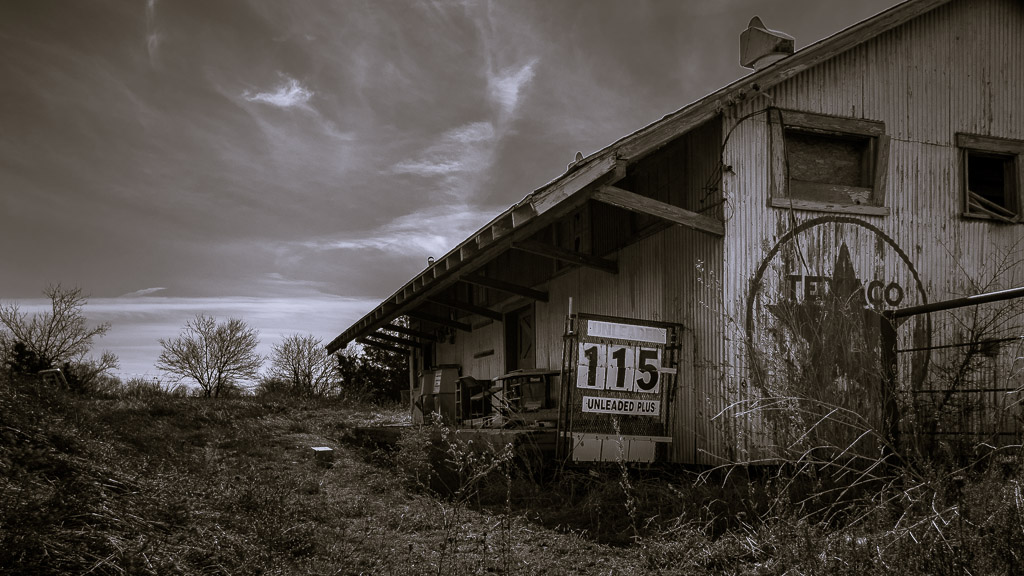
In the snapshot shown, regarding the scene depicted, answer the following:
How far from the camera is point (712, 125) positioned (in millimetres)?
8719

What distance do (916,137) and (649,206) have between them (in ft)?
13.0

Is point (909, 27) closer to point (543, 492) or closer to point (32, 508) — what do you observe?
point (543, 492)

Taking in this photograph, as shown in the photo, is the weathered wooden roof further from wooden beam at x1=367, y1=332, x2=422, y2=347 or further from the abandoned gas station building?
wooden beam at x1=367, y1=332, x2=422, y2=347

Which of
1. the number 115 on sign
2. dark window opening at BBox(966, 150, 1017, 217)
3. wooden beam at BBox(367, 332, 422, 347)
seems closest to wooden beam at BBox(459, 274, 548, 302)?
the number 115 on sign

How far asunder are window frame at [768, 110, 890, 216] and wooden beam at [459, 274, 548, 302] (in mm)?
4509

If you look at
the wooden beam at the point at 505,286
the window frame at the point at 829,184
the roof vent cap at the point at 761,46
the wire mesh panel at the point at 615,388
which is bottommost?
the wire mesh panel at the point at 615,388

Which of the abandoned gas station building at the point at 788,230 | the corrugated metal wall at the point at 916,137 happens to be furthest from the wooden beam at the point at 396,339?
the corrugated metal wall at the point at 916,137

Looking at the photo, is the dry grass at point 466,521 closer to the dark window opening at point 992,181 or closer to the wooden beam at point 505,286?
the wooden beam at point 505,286

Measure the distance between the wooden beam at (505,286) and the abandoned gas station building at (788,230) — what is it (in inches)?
31.7

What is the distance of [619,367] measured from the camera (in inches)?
302

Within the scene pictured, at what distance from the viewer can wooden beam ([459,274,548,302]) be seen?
1152cm

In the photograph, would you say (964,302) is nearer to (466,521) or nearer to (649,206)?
(649,206)

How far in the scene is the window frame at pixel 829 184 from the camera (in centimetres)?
861

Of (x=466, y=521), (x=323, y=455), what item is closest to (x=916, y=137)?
(x=466, y=521)
